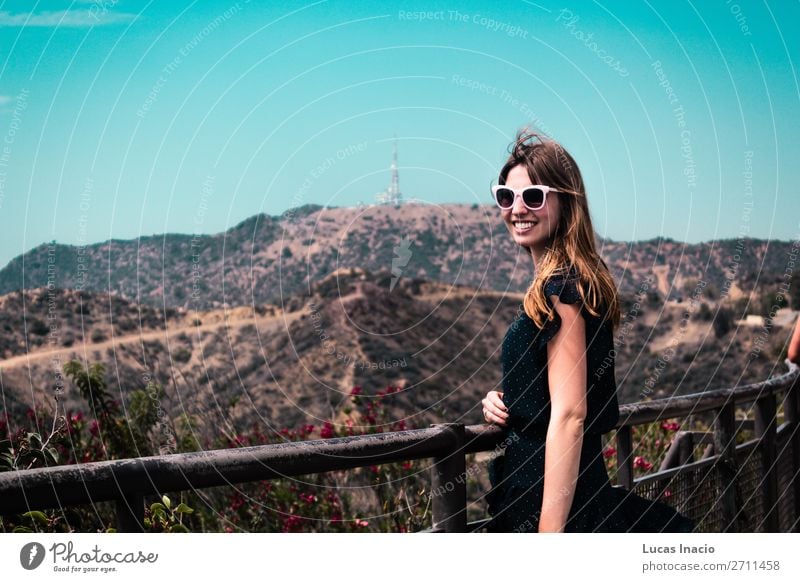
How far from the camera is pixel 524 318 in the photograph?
250 cm

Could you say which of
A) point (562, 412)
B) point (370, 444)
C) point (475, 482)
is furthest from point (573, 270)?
point (475, 482)

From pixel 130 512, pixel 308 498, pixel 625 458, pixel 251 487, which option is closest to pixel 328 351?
pixel 251 487

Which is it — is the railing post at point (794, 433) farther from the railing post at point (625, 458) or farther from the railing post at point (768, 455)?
the railing post at point (625, 458)

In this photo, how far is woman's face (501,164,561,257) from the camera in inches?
103

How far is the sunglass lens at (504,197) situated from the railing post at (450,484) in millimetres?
649

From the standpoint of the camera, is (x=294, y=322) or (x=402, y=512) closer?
(x=402, y=512)

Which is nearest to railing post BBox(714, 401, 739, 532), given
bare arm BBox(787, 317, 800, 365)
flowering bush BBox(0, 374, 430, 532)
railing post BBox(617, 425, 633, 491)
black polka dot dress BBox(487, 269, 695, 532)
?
railing post BBox(617, 425, 633, 491)

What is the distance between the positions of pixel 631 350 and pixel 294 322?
8.27 m

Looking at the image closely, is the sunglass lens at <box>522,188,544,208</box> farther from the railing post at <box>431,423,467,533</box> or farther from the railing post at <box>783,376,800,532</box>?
the railing post at <box>783,376,800,532</box>

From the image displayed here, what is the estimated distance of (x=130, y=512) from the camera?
7.27ft

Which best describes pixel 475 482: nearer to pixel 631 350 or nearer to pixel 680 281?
pixel 680 281
